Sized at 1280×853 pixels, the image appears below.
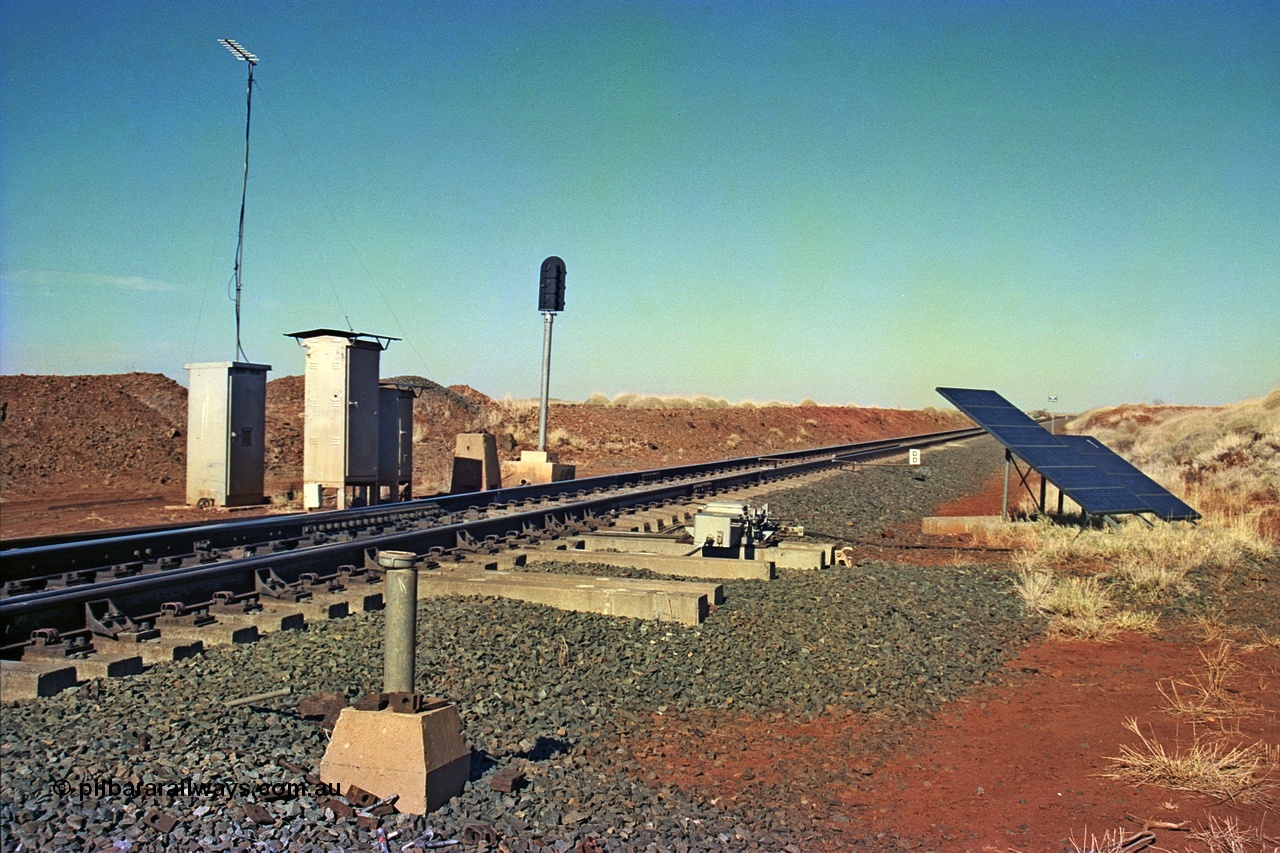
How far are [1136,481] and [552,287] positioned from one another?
41.1ft

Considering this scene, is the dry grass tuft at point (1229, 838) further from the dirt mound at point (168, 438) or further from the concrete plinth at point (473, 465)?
the concrete plinth at point (473, 465)

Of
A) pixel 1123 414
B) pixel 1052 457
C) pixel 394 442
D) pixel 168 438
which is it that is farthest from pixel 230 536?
pixel 1123 414

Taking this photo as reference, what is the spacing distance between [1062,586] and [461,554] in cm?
591

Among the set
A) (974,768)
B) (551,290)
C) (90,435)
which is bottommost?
(974,768)

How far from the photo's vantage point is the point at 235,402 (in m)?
16.0

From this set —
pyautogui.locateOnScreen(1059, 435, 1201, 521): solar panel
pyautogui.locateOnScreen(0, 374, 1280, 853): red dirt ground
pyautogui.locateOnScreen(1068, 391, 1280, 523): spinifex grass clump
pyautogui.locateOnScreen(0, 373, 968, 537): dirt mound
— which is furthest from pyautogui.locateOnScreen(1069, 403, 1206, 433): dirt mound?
pyautogui.locateOnScreen(0, 374, 1280, 853): red dirt ground

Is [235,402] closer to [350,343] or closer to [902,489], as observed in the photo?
[350,343]

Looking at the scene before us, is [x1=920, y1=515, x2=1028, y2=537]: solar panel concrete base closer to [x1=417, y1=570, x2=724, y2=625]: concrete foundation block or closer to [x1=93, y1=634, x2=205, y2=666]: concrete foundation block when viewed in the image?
[x1=417, y1=570, x2=724, y2=625]: concrete foundation block

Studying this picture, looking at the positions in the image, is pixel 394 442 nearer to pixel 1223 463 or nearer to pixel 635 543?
pixel 635 543

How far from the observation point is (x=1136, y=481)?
16.1m

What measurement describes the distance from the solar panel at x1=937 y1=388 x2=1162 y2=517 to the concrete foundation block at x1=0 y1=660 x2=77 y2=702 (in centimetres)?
1206

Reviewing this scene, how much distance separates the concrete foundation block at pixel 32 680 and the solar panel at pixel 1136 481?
535 inches

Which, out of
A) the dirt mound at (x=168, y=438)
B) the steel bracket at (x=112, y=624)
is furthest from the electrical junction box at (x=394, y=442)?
the steel bracket at (x=112, y=624)

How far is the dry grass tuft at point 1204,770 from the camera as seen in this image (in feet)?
16.8
